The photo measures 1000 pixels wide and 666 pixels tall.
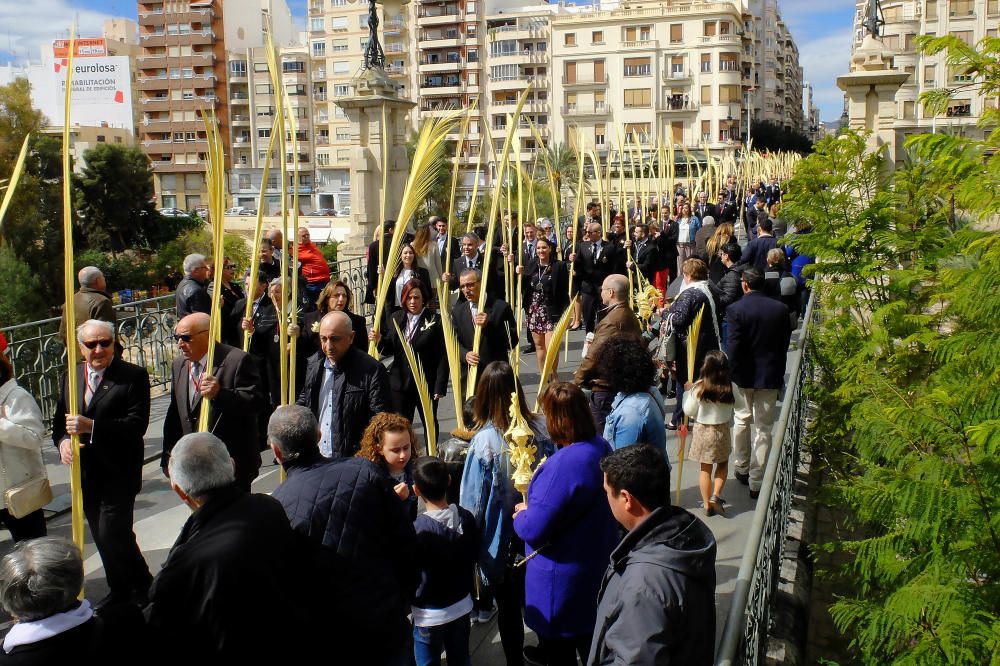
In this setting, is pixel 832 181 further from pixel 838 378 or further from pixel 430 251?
pixel 430 251

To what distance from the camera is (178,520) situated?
6.32 meters

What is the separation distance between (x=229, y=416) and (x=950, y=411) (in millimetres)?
3560

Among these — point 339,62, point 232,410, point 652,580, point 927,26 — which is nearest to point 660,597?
point 652,580

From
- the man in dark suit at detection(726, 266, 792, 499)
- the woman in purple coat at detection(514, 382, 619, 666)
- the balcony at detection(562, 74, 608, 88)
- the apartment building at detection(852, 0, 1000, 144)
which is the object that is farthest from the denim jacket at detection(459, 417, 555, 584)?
the balcony at detection(562, 74, 608, 88)

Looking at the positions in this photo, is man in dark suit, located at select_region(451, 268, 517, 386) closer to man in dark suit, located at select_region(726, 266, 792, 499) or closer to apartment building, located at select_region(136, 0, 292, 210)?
man in dark suit, located at select_region(726, 266, 792, 499)

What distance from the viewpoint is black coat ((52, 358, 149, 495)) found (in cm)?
466

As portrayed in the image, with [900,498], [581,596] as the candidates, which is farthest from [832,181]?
[581,596]

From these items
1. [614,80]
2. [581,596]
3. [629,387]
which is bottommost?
[581,596]

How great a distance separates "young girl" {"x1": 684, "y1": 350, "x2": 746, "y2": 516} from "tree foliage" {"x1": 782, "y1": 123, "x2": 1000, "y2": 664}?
29.9 inches

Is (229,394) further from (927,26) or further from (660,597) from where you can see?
(927,26)

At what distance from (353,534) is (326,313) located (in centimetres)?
376

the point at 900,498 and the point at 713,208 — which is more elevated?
the point at 713,208

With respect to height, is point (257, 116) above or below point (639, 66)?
below

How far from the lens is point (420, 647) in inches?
151
